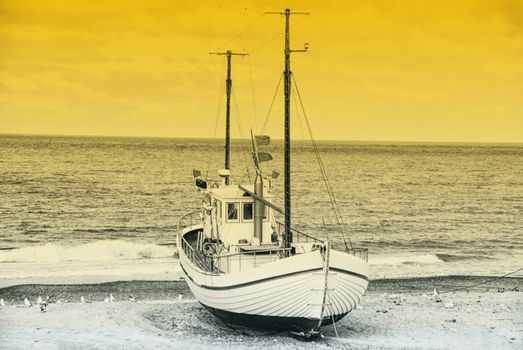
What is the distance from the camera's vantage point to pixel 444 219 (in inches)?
2215

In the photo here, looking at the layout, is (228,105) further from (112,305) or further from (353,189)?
(353,189)

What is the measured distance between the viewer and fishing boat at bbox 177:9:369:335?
18594 mm

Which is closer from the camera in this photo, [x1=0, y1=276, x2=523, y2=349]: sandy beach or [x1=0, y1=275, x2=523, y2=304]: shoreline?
[x1=0, y1=276, x2=523, y2=349]: sandy beach

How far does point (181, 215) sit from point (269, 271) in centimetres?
3790

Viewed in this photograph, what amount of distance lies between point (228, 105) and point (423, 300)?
36.3 feet

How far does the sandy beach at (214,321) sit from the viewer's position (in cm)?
1978

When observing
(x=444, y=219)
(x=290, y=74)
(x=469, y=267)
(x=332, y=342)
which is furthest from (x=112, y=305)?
(x=444, y=219)

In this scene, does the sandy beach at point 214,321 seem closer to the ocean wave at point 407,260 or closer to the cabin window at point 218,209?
the cabin window at point 218,209

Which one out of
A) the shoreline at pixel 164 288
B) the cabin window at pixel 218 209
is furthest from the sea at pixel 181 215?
the cabin window at pixel 218 209

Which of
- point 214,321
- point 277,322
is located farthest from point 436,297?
point 277,322

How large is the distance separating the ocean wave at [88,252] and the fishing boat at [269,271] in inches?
622

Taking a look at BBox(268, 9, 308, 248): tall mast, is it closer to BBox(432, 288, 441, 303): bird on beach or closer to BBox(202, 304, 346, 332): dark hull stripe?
BBox(202, 304, 346, 332): dark hull stripe

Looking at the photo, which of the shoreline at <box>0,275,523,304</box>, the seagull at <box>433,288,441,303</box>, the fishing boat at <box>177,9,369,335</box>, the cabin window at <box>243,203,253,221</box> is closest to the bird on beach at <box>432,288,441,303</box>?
the seagull at <box>433,288,441,303</box>

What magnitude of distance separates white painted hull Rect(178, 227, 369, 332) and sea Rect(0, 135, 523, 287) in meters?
7.67
